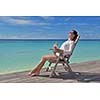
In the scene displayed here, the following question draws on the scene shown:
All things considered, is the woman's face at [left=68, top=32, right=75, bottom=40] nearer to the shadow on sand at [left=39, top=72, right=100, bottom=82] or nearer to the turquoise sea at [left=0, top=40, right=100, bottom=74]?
the turquoise sea at [left=0, top=40, right=100, bottom=74]

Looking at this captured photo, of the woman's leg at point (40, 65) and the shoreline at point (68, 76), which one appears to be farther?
the woman's leg at point (40, 65)

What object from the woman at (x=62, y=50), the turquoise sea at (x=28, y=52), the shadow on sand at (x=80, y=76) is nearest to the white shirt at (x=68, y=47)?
the woman at (x=62, y=50)

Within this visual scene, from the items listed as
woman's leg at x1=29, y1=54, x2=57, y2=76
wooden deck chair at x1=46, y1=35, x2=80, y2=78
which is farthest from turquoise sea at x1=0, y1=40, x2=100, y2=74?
wooden deck chair at x1=46, y1=35, x2=80, y2=78

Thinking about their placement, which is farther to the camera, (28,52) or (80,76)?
(28,52)

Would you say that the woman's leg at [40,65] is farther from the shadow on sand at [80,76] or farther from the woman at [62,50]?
the shadow on sand at [80,76]

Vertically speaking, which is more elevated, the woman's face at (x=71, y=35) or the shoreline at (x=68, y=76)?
the woman's face at (x=71, y=35)

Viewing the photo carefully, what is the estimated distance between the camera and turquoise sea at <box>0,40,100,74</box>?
8.00 metres

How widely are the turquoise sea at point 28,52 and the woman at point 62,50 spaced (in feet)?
0.44

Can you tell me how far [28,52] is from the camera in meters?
8.23

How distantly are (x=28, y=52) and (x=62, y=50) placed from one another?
92cm

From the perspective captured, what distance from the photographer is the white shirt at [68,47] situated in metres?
7.62

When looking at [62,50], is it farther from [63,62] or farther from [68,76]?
[68,76]

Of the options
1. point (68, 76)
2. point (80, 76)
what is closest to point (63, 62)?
point (68, 76)
